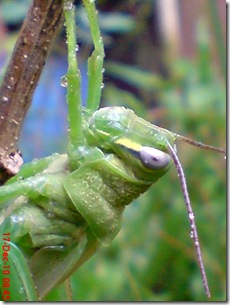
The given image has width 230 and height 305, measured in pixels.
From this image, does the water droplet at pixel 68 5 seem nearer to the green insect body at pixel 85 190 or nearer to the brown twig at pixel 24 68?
the brown twig at pixel 24 68

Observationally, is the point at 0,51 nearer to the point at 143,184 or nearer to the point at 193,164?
the point at 193,164

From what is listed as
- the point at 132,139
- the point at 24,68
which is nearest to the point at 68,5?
the point at 24,68

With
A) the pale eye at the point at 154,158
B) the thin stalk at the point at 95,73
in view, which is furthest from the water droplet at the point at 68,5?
the pale eye at the point at 154,158

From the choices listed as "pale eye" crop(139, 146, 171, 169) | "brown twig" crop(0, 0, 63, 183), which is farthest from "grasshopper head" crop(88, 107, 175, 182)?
"brown twig" crop(0, 0, 63, 183)

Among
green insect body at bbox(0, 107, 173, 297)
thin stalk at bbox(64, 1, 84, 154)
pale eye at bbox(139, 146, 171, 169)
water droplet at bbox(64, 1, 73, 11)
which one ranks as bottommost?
green insect body at bbox(0, 107, 173, 297)

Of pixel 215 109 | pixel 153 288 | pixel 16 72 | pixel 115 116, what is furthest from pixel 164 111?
pixel 16 72

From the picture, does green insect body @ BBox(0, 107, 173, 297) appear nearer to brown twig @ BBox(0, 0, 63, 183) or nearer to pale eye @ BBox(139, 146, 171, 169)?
pale eye @ BBox(139, 146, 171, 169)
